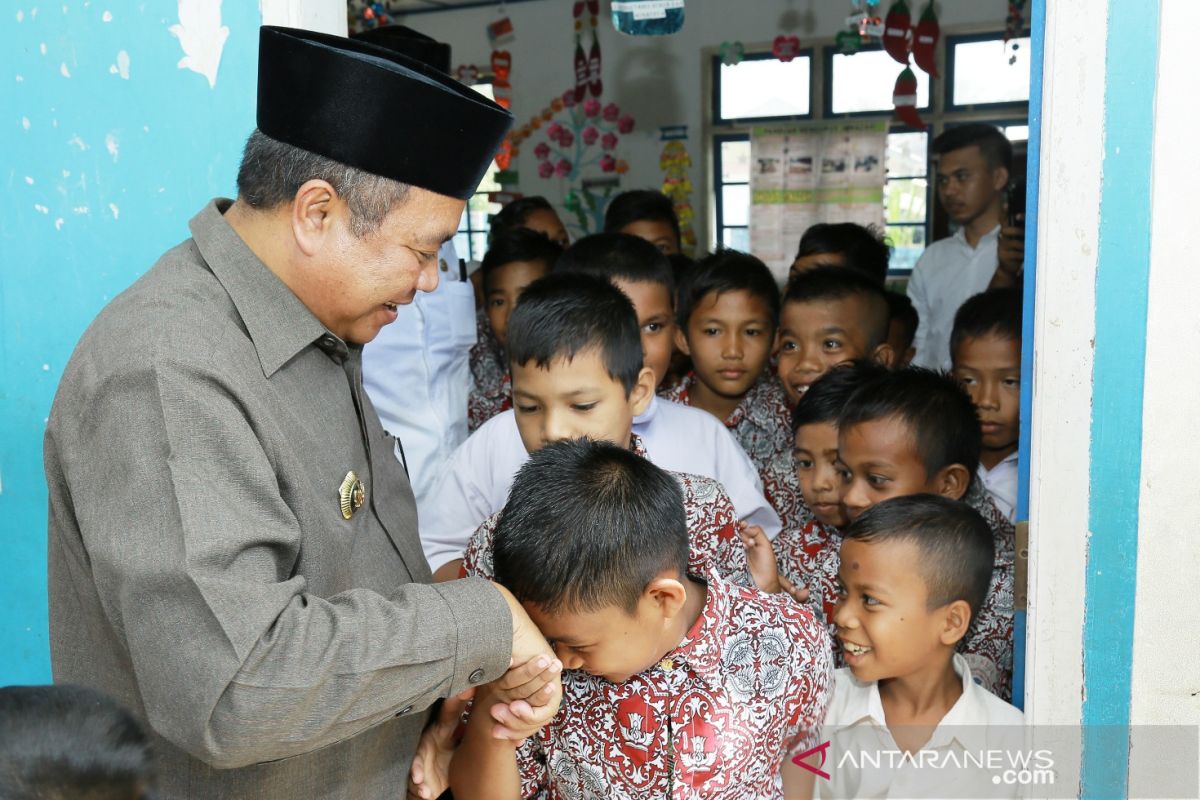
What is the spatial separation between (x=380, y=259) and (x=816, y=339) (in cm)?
190

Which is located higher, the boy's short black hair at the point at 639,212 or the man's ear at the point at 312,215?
the boy's short black hair at the point at 639,212

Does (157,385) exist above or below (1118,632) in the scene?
above

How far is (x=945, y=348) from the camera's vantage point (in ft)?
14.9

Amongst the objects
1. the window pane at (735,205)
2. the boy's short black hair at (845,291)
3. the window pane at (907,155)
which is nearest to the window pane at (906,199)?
the window pane at (907,155)

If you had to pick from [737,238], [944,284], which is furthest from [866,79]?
[944,284]

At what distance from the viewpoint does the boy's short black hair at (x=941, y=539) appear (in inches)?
78.0

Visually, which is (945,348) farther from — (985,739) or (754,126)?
(754,126)

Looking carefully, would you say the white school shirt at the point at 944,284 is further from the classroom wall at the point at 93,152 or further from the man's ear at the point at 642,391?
the classroom wall at the point at 93,152

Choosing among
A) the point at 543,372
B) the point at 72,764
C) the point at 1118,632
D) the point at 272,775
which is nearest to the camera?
the point at 72,764

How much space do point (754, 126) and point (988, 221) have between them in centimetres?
375

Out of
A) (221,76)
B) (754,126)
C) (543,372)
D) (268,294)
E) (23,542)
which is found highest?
(754,126)

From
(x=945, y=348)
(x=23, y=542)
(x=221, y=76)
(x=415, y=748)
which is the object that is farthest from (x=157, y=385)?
(x=945, y=348)

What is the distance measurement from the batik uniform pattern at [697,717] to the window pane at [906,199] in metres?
6.83

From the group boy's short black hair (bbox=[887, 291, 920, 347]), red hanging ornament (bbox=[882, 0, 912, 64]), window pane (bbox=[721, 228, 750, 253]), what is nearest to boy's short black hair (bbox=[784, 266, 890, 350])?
boy's short black hair (bbox=[887, 291, 920, 347])
